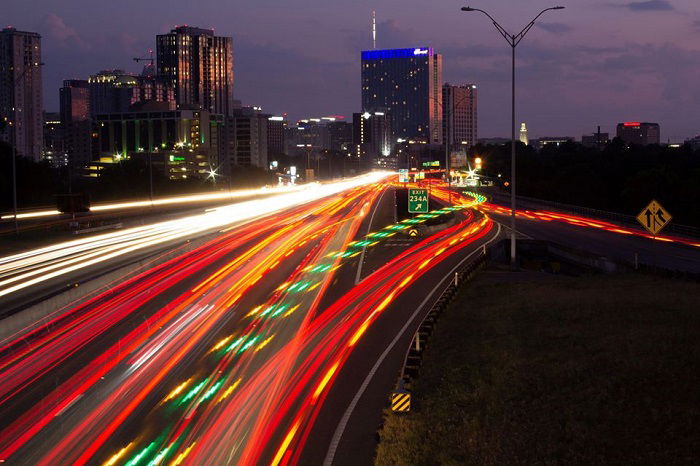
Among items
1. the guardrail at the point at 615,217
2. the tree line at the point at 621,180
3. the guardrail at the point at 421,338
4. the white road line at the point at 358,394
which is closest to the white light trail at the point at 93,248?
the white road line at the point at 358,394

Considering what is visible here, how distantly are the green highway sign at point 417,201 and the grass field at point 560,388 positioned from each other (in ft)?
105

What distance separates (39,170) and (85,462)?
9745 cm

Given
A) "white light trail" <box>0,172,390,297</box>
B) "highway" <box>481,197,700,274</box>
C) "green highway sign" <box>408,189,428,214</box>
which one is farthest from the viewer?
"green highway sign" <box>408,189,428,214</box>

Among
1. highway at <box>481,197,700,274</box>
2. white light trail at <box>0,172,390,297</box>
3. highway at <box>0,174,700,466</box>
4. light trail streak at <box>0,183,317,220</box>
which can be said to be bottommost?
highway at <box>481,197,700,274</box>

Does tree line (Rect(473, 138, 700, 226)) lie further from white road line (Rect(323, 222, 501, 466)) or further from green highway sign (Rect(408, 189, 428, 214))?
white road line (Rect(323, 222, 501, 466))

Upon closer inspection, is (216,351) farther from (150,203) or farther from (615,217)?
(150,203)

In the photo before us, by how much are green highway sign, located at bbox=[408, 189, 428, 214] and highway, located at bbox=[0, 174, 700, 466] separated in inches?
392

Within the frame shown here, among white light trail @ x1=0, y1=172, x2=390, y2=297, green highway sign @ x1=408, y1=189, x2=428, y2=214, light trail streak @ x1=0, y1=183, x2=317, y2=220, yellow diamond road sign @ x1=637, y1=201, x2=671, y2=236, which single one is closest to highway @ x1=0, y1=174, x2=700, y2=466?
white light trail @ x1=0, y1=172, x2=390, y2=297

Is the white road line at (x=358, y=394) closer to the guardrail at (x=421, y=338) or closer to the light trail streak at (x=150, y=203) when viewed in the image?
the guardrail at (x=421, y=338)

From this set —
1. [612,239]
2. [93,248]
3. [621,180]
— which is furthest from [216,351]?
[621,180]

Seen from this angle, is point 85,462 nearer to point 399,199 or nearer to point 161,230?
point 161,230

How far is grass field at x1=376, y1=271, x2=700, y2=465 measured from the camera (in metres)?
14.3

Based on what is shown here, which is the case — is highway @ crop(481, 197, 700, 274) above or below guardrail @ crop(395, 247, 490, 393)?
below

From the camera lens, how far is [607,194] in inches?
Result: 4481
